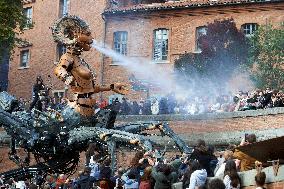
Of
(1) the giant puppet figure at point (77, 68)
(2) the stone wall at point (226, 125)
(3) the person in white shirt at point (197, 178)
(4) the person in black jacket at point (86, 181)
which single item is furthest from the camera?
(2) the stone wall at point (226, 125)

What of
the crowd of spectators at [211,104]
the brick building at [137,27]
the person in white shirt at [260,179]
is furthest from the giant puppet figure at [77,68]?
the brick building at [137,27]

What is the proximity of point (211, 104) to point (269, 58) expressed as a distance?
23.1ft

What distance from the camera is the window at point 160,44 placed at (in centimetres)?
4466

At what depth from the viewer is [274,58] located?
35.7 m

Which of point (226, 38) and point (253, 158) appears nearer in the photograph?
point (253, 158)

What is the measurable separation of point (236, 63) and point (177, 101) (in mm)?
6601

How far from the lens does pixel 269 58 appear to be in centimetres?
3572

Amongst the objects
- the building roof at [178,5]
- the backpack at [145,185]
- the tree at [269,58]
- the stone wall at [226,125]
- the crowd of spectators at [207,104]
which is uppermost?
the building roof at [178,5]

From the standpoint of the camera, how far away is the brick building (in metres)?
41.3

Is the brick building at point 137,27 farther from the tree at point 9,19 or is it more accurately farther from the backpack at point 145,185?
the backpack at point 145,185

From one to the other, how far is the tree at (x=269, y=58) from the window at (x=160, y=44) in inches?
359

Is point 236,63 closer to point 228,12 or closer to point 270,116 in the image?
point 228,12

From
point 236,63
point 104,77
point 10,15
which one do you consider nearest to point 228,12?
point 236,63

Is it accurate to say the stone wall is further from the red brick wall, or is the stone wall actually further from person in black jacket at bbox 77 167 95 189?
the red brick wall
